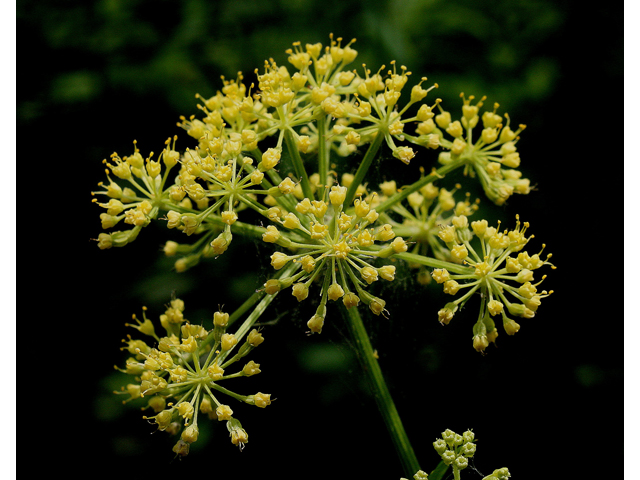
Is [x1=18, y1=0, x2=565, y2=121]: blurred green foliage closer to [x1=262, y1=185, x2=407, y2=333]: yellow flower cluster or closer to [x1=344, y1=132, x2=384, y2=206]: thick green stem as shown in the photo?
[x1=344, y1=132, x2=384, y2=206]: thick green stem

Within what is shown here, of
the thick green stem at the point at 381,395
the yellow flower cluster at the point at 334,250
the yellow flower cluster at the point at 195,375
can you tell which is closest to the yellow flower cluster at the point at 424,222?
the thick green stem at the point at 381,395

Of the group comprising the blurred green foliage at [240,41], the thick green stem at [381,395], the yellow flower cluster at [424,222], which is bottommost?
the thick green stem at [381,395]

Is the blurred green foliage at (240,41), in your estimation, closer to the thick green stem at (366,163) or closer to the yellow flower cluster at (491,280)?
the thick green stem at (366,163)

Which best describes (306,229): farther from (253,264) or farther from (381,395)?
(253,264)

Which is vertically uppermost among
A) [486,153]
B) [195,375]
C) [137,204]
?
[486,153]

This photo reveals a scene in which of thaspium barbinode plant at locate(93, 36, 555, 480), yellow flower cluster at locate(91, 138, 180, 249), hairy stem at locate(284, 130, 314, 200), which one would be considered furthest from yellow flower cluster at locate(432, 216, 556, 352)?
yellow flower cluster at locate(91, 138, 180, 249)

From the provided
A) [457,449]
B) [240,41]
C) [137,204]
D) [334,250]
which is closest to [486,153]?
[334,250]
